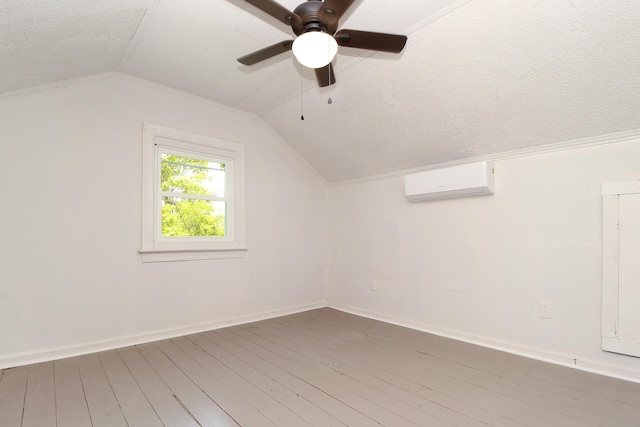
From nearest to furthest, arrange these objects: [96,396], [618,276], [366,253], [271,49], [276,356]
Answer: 1. [271,49]
2. [96,396]
3. [618,276]
4. [276,356]
5. [366,253]

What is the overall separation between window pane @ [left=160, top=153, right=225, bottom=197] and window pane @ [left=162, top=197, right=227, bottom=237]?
0.12 meters

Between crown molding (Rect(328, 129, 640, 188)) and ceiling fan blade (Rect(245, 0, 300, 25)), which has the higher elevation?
ceiling fan blade (Rect(245, 0, 300, 25))

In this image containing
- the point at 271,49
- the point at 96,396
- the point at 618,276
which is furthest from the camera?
the point at 618,276

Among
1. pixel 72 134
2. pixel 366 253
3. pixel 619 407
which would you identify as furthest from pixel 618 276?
pixel 72 134

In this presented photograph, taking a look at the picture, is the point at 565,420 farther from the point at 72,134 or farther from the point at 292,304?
the point at 72,134

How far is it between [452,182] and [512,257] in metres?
0.82

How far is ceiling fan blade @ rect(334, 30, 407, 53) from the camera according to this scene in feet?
5.46

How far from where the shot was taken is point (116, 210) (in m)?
2.88

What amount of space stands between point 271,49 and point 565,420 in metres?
2.59

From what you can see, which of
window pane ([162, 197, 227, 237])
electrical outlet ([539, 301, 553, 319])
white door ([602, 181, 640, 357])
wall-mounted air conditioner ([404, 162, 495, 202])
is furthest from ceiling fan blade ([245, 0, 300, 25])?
electrical outlet ([539, 301, 553, 319])

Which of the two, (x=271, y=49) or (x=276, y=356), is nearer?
(x=271, y=49)

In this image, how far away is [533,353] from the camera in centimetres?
256

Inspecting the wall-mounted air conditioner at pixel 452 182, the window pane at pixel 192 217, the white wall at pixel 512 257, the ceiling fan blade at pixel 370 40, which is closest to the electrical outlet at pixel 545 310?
the white wall at pixel 512 257

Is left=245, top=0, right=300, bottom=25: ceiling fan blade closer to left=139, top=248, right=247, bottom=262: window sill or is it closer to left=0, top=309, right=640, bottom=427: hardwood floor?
left=0, top=309, right=640, bottom=427: hardwood floor
